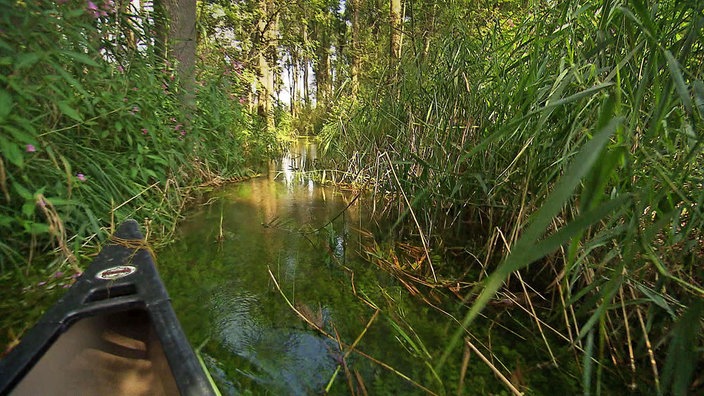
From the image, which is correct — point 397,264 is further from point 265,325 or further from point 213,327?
point 213,327

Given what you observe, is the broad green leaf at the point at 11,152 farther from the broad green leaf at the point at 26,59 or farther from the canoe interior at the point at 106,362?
the canoe interior at the point at 106,362

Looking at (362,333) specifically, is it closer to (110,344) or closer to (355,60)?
(110,344)

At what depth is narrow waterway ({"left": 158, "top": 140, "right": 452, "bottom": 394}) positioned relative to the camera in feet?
3.22

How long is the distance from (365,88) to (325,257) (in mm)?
1664

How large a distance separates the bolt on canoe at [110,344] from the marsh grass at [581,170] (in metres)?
0.65

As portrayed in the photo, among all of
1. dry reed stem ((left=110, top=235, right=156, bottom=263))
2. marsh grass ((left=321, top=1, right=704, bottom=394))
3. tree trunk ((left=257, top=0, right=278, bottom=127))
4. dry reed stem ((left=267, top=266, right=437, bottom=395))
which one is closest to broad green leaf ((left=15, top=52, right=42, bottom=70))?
dry reed stem ((left=110, top=235, right=156, bottom=263))

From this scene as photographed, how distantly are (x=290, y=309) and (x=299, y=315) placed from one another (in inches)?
2.4

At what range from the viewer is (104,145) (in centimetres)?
181

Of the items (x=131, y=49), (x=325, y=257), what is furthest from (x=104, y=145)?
(x=325, y=257)

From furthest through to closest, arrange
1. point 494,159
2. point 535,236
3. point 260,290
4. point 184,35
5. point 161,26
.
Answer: point 184,35, point 161,26, point 494,159, point 260,290, point 535,236

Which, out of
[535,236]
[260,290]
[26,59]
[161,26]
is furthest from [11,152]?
[161,26]

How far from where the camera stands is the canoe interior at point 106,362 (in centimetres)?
80

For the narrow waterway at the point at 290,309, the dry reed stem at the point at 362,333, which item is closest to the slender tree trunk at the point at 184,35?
the narrow waterway at the point at 290,309

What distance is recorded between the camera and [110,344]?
1.02 m
